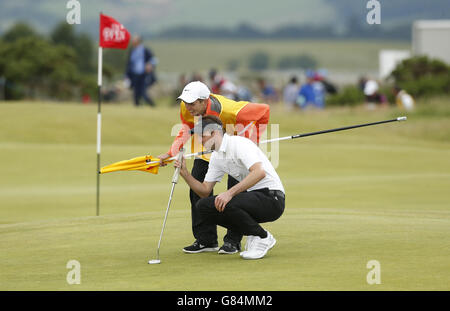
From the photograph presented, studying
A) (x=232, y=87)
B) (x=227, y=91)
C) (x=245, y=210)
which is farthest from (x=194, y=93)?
(x=232, y=87)

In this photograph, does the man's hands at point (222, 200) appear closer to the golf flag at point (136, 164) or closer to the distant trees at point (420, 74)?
the golf flag at point (136, 164)

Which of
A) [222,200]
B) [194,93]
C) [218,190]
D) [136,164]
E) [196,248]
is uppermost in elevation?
[194,93]

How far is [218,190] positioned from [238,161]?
790 centimetres

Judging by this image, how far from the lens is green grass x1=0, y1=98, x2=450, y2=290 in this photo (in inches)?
251

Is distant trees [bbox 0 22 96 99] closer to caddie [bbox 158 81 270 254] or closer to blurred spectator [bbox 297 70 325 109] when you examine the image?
blurred spectator [bbox 297 70 325 109]

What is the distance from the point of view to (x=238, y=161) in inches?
276

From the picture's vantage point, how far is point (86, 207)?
13539mm

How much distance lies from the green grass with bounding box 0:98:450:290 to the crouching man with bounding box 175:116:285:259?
11.4 inches

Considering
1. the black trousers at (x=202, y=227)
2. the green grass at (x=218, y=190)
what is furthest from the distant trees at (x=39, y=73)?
the black trousers at (x=202, y=227)

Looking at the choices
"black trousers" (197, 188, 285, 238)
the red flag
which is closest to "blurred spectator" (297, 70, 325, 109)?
the red flag

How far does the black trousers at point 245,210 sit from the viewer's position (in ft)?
22.8

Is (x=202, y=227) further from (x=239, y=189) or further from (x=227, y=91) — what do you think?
(x=227, y=91)

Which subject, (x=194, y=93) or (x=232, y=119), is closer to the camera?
(x=194, y=93)
